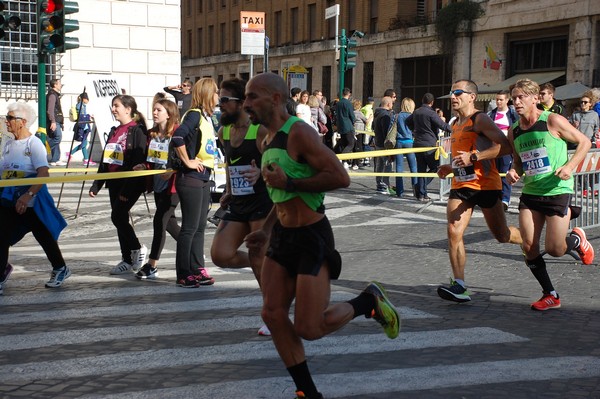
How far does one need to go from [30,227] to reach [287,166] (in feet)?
14.1

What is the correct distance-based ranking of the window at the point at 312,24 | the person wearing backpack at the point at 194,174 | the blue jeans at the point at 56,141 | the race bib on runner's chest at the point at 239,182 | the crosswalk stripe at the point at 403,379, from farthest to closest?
the window at the point at 312,24, the blue jeans at the point at 56,141, the person wearing backpack at the point at 194,174, the race bib on runner's chest at the point at 239,182, the crosswalk stripe at the point at 403,379

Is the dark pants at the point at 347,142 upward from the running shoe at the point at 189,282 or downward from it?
upward

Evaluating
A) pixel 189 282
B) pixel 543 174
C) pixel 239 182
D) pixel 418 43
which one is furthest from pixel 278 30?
pixel 239 182

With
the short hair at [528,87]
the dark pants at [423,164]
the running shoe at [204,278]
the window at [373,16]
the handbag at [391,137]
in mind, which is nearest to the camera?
the short hair at [528,87]

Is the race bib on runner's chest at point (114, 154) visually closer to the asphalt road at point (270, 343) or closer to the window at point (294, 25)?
the asphalt road at point (270, 343)

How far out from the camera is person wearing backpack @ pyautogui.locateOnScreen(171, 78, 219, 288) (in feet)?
28.1

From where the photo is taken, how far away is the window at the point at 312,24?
55125 millimetres

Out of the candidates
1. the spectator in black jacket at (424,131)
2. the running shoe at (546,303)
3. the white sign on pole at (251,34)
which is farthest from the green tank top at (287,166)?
the white sign on pole at (251,34)

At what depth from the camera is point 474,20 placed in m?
39.6

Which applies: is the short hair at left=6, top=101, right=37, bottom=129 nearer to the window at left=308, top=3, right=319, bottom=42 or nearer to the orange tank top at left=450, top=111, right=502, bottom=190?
the orange tank top at left=450, top=111, right=502, bottom=190

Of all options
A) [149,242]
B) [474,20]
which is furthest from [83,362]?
[474,20]

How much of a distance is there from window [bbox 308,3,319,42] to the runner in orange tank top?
155 ft

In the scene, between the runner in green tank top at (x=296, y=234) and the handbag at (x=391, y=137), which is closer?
the runner in green tank top at (x=296, y=234)

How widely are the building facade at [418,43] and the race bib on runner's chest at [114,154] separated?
26013 millimetres
